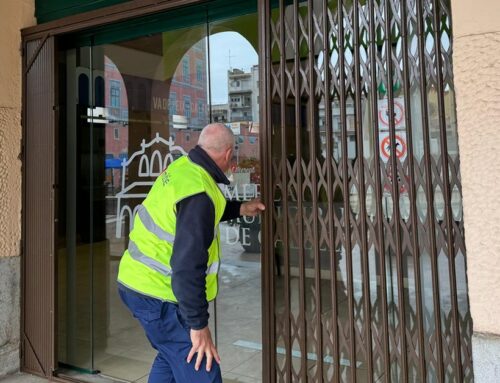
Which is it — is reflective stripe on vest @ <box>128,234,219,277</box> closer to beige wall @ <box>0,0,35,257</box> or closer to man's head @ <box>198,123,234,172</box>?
man's head @ <box>198,123,234,172</box>

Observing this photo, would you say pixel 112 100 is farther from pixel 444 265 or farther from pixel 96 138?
pixel 444 265

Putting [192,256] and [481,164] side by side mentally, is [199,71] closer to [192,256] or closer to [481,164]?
[192,256]

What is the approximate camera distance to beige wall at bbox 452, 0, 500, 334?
8.10 feet

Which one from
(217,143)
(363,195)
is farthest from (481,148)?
(217,143)

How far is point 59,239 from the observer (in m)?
4.39

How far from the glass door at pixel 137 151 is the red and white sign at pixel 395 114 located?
990mm

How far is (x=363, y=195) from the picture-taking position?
2.96 m

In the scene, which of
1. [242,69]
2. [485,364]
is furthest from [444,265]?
[242,69]

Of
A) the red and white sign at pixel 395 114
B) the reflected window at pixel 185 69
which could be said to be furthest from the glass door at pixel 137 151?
the red and white sign at pixel 395 114

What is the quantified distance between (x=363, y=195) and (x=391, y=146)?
32cm

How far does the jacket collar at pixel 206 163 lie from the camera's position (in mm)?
2566

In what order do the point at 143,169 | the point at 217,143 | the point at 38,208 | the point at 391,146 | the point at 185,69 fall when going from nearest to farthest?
the point at 217,143
the point at 391,146
the point at 185,69
the point at 143,169
the point at 38,208

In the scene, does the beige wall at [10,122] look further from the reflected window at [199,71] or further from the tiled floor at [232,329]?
the reflected window at [199,71]

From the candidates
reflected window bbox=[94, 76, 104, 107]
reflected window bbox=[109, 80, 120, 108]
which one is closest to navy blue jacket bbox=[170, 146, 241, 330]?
reflected window bbox=[109, 80, 120, 108]
